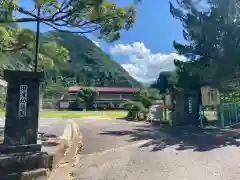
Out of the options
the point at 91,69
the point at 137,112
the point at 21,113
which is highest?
the point at 91,69

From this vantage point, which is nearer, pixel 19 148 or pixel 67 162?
pixel 19 148

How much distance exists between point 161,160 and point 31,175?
3183 millimetres

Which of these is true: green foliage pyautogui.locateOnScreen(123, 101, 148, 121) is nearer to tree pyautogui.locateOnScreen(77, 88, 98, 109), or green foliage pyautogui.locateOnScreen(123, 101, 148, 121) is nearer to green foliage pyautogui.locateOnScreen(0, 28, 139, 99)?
green foliage pyautogui.locateOnScreen(0, 28, 139, 99)

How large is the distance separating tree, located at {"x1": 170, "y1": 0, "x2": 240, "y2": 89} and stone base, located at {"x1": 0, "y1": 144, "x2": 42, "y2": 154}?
11881 mm

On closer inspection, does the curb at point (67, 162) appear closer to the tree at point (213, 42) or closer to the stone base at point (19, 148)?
the stone base at point (19, 148)

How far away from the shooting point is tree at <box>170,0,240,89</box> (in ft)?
52.1

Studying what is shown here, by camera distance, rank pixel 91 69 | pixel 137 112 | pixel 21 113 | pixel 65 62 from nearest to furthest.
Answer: pixel 21 113
pixel 65 62
pixel 137 112
pixel 91 69

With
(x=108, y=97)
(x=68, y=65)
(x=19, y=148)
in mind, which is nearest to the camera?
(x=19, y=148)

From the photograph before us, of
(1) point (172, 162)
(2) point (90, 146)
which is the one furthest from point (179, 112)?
(1) point (172, 162)

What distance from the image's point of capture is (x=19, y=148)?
612cm

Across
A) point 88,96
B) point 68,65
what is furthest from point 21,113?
point 88,96

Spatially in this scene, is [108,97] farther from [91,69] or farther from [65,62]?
[65,62]

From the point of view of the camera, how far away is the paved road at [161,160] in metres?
A: 6.16

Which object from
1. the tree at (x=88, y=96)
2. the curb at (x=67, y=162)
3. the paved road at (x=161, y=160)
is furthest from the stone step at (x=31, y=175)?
the tree at (x=88, y=96)
